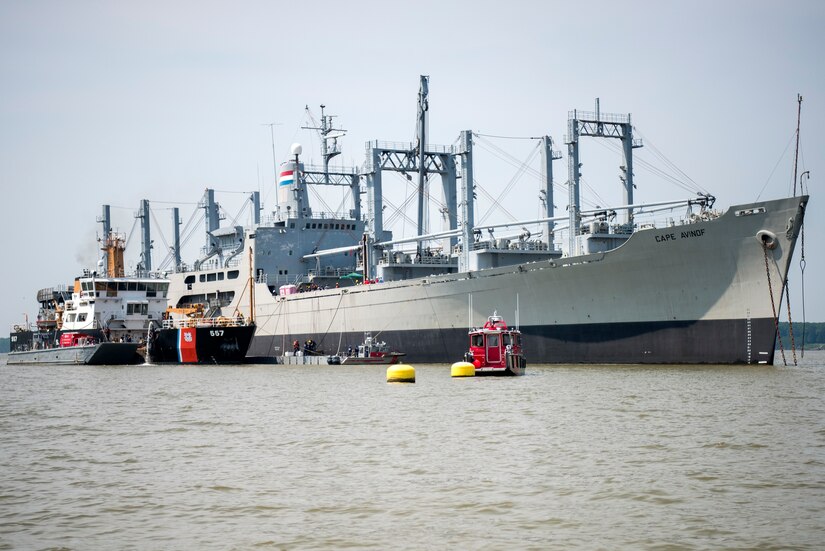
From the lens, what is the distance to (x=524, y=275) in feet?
132

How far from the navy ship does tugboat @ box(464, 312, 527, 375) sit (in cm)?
507

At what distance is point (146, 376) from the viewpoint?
1636 inches

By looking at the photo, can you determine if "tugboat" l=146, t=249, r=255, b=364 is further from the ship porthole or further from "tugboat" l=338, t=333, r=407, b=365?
the ship porthole

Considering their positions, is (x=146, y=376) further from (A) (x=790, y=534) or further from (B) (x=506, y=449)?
(A) (x=790, y=534)

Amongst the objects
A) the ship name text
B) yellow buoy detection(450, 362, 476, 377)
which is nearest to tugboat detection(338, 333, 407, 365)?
yellow buoy detection(450, 362, 476, 377)

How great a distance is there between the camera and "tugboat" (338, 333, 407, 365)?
1736 inches

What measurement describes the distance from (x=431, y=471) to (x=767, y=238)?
22854mm

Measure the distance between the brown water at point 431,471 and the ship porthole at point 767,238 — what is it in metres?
7.81

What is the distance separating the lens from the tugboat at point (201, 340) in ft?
165

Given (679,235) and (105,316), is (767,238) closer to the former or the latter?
(679,235)

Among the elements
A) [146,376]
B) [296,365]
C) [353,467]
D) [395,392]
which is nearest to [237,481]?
[353,467]

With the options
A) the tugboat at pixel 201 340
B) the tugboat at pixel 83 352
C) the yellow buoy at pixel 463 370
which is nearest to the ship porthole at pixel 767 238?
the yellow buoy at pixel 463 370

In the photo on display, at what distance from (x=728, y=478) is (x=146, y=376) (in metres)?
32.8

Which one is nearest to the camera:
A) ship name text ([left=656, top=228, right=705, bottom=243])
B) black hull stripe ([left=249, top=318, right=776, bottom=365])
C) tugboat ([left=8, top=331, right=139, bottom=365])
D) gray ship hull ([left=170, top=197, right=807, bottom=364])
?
gray ship hull ([left=170, top=197, right=807, bottom=364])
